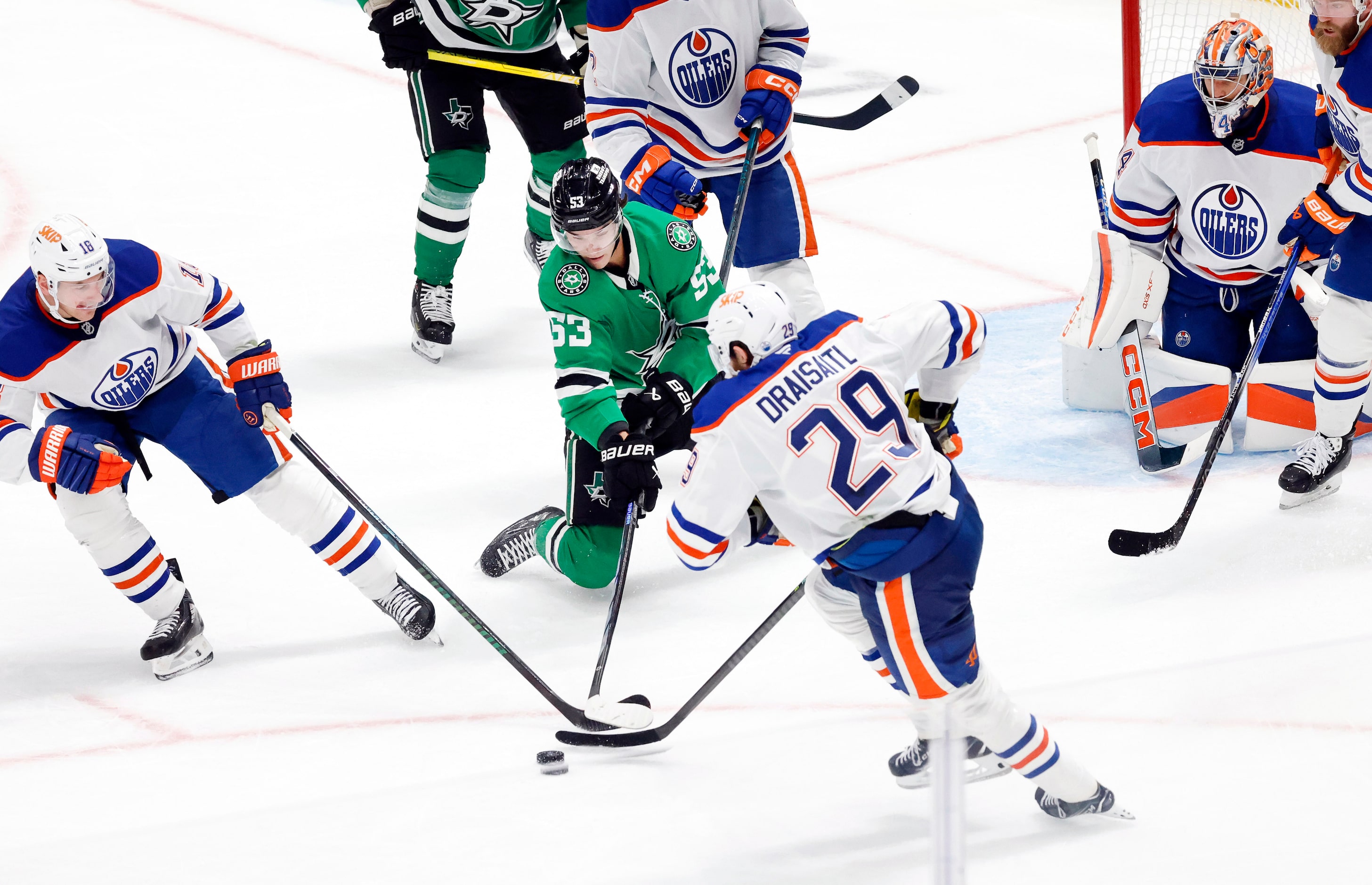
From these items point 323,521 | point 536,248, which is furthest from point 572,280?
point 536,248

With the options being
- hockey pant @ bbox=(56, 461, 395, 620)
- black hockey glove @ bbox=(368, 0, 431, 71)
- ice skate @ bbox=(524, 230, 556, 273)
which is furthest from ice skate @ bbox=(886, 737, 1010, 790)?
black hockey glove @ bbox=(368, 0, 431, 71)

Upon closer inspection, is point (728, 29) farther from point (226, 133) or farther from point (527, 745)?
point (226, 133)

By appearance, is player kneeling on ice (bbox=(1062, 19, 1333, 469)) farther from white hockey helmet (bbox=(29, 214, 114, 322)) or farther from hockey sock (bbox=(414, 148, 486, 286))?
white hockey helmet (bbox=(29, 214, 114, 322))

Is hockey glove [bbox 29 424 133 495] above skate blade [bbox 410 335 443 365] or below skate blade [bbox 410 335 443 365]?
above

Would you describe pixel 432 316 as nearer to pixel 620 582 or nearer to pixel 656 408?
pixel 656 408

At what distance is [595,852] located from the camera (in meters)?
2.60

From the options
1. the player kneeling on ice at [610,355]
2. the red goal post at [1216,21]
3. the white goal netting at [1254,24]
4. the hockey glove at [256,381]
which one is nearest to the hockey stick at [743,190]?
the player kneeling on ice at [610,355]

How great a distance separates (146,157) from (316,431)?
2.56 meters

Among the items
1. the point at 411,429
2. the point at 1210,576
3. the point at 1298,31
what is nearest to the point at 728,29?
the point at 411,429

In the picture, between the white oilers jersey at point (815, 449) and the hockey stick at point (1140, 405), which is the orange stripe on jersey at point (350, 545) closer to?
the white oilers jersey at point (815, 449)

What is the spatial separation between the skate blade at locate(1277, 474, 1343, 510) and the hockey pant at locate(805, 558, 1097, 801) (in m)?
1.40

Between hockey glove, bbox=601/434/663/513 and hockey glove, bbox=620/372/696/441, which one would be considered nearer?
hockey glove, bbox=601/434/663/513

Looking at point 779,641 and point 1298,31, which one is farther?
point 1298,31

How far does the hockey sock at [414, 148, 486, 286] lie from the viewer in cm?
477
